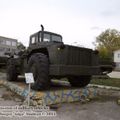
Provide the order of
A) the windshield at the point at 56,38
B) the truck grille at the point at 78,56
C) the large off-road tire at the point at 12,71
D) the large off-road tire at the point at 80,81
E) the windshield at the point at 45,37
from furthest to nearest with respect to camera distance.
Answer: the large off-road tire at the point at 12,71 → the large off-road tire at the point at 80,81 → the windshield at the point at 56,38 → the windshield at the point at 45,37 → the truck grille at the point at 78,56

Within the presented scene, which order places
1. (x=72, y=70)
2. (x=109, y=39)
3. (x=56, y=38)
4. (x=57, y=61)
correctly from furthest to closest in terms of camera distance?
(x=109, y=39) → (x=56, y=38) → (x=72, y=70) → (x=57, y=61)

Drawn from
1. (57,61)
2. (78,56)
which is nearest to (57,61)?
(57,61)

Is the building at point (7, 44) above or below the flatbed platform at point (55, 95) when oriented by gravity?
above

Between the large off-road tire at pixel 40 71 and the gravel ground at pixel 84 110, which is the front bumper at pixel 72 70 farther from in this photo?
the gravel ground at pixel 84 110

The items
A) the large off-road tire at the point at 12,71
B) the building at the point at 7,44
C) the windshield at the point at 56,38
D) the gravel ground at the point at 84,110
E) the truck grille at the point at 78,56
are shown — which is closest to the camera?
the gravel ground at the point at 84,110

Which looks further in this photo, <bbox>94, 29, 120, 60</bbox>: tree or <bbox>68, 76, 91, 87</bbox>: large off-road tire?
<bbox>94, 29, 120, 60</bbox>: tree

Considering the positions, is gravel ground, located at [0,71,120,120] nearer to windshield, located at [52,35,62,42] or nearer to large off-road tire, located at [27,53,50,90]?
large off-road tire, located at [27,53,50,90]

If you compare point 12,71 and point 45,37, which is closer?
point 45,37

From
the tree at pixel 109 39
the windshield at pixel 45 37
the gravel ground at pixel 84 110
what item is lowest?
the gravel ground at pixel 84 110

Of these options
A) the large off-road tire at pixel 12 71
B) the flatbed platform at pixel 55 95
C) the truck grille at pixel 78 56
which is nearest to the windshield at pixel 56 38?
the truck grille at pixel 78 56

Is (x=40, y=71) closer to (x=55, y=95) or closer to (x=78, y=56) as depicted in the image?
(x=55, y=95)

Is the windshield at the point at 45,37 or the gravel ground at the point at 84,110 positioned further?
the windshield at the point at 45,37

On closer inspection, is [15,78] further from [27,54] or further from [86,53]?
[86,53]

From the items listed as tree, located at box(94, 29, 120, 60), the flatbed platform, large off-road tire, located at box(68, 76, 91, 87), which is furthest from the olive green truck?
tree, located at box(94, 29, 120, 60)
